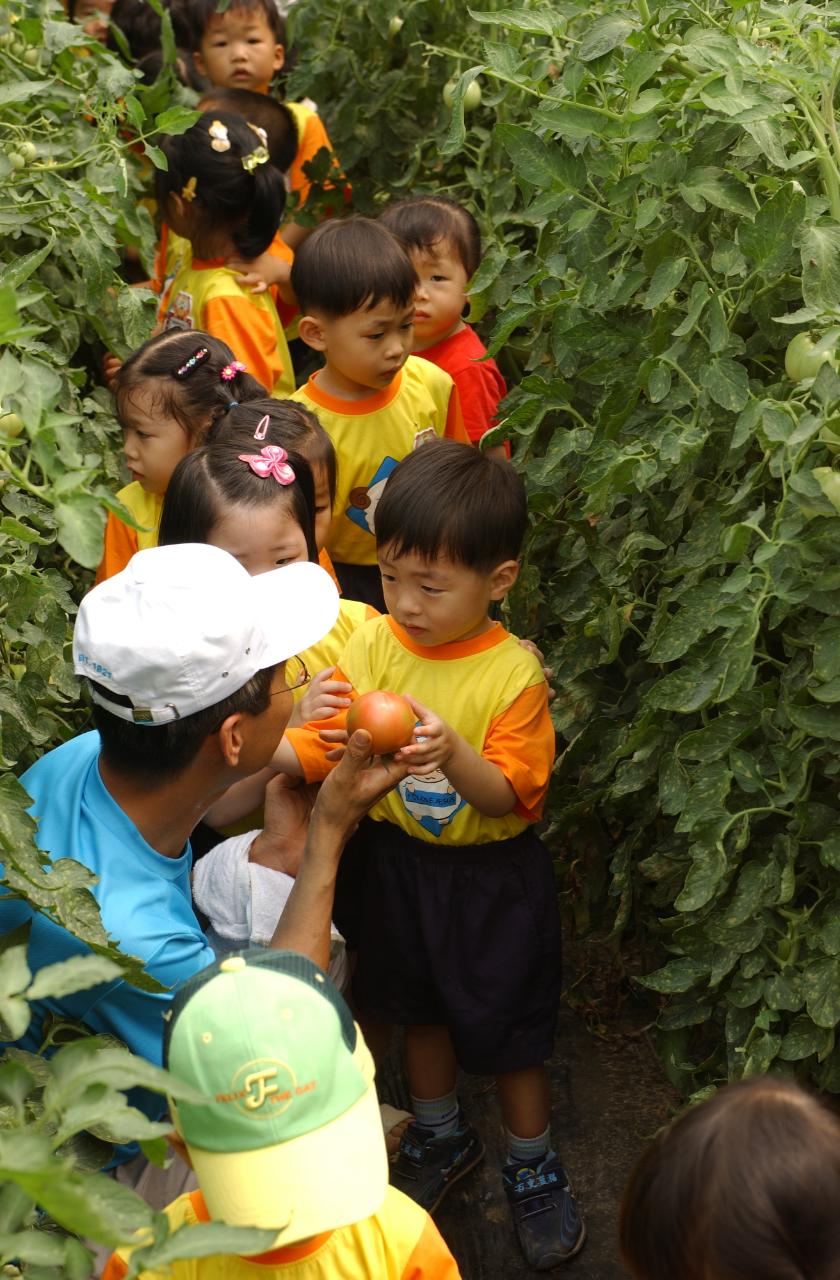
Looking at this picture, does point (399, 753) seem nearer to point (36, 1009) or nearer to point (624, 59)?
point (36, 1009)

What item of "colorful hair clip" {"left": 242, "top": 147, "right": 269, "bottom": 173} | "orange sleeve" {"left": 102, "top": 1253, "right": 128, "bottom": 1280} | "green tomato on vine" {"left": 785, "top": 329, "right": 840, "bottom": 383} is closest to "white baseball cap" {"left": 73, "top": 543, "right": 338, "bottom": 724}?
"orange sleeve" {"left": 102, "top": 1253, "right": 128, "bottom": 1280}

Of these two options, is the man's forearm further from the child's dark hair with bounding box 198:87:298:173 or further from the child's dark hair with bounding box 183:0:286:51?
the child's dark hair with bounding box 183:0:286:51

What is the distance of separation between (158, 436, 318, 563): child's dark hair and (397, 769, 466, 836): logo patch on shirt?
42 cm

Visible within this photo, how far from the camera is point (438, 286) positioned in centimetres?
315

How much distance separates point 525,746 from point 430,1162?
0.72 metres

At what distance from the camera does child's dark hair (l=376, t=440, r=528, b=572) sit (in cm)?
208

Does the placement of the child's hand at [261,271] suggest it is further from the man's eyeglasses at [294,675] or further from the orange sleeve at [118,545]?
the man's eyeglasses at [294,675]

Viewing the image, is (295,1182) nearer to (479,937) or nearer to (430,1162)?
(479,937)

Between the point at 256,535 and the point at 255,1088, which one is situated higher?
the point at 255,1088

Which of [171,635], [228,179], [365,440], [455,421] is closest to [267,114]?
[228,179]

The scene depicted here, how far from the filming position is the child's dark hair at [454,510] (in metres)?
2.08

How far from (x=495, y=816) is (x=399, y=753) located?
0.26 metres

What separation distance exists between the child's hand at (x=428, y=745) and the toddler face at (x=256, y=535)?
35 cm

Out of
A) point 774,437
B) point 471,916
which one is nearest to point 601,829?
point 471,916
